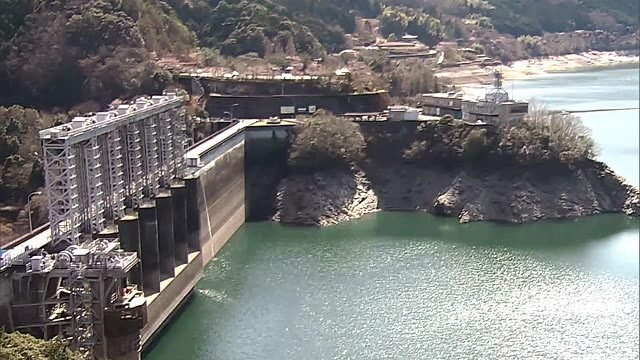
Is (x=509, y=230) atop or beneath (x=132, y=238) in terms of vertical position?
beneath

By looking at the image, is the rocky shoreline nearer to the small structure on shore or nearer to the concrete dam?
the small structure on shore

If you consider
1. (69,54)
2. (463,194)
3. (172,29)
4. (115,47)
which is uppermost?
(172,29)

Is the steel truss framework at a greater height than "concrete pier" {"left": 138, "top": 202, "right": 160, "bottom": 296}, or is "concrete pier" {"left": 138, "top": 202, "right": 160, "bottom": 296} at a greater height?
the steel truss framework

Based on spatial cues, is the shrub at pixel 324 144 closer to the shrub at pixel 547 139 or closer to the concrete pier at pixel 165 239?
the shrub at pixel 547 139

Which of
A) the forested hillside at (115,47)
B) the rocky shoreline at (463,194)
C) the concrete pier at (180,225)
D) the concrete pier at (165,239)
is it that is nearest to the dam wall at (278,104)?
the forested hillside at (115,47)

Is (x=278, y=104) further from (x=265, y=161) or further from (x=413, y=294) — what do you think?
(x=413, y=294)

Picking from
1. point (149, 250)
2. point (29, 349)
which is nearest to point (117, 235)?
point (149, 250)

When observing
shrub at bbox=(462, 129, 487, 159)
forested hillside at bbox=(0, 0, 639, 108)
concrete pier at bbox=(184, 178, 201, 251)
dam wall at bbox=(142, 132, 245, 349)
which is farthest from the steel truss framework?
forested hillside at bbox=(0, 0, 639, 108)
